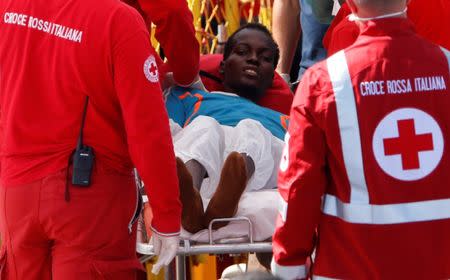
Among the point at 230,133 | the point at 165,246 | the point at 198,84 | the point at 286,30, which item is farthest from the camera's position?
the point at 286,30

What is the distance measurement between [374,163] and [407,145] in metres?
0.11

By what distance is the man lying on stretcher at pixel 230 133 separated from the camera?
4.63 meters

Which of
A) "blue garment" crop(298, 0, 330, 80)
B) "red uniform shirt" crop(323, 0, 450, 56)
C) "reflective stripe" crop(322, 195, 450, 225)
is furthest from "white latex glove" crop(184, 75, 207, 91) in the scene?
"reflective stripe" crop(322, 195, 450, 225)

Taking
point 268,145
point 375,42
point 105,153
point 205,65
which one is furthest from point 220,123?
point 375,42

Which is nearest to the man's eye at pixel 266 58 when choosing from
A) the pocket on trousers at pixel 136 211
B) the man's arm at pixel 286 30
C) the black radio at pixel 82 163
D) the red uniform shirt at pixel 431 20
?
the man's arm at pixel 286 30

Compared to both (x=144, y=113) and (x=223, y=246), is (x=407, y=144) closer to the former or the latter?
(x=144, y=113)

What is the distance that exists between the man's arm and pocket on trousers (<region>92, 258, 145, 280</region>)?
325 centimetres

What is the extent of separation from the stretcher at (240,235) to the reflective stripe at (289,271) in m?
1.08

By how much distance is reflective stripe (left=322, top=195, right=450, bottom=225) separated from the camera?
340cm

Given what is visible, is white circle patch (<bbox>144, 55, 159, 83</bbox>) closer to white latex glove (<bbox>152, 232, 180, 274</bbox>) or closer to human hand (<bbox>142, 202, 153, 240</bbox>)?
white latex glove (<bbox>152, 232, 180, 274</bbox>)

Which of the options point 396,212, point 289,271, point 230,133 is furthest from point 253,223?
point 396,212

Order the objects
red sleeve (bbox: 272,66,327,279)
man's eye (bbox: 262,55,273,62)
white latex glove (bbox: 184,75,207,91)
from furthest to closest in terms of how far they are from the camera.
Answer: man's eye (bbox: 262,55,273,62), white latex glove (bbox: 184,75,207,91), red sleeve (bbox: 272,66,327,279)

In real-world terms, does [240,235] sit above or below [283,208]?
below

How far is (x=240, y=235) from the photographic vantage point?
4707 mm
